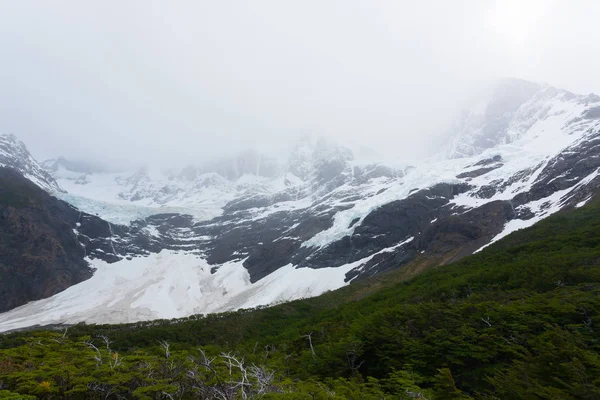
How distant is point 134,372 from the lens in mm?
14531


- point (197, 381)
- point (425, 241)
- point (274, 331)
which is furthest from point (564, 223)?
point (197, 381)

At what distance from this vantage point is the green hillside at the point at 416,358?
1340 centimetres

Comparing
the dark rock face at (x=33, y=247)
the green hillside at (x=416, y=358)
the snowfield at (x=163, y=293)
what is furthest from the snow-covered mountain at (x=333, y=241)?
the green hillside at (x=416, y=358)

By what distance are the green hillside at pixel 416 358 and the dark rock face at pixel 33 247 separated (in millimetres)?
123280

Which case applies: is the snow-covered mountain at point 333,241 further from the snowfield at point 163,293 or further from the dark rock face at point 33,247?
the dark rock face at point 33,247

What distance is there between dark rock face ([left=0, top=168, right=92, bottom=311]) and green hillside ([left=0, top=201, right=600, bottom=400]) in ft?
404

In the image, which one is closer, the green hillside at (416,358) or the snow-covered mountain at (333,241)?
the green hillside at (416,358)

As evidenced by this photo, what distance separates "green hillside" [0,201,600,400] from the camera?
1340 cm

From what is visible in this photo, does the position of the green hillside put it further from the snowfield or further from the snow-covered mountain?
the snowfield

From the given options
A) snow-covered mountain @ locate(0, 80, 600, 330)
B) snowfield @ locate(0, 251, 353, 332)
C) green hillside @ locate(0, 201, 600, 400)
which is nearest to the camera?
green hillside @ locate(0, 201, 600, 400)

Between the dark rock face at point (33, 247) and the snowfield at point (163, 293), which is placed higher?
the dark rock face at point (33, 247)

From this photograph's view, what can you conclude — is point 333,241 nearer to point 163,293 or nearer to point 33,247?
point 163,293

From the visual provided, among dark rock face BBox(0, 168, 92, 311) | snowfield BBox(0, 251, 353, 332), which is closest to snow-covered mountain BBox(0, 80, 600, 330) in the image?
snowfield BBox(0, 251, 353, 332)

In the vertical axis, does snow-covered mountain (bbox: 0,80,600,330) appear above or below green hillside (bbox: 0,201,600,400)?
above
